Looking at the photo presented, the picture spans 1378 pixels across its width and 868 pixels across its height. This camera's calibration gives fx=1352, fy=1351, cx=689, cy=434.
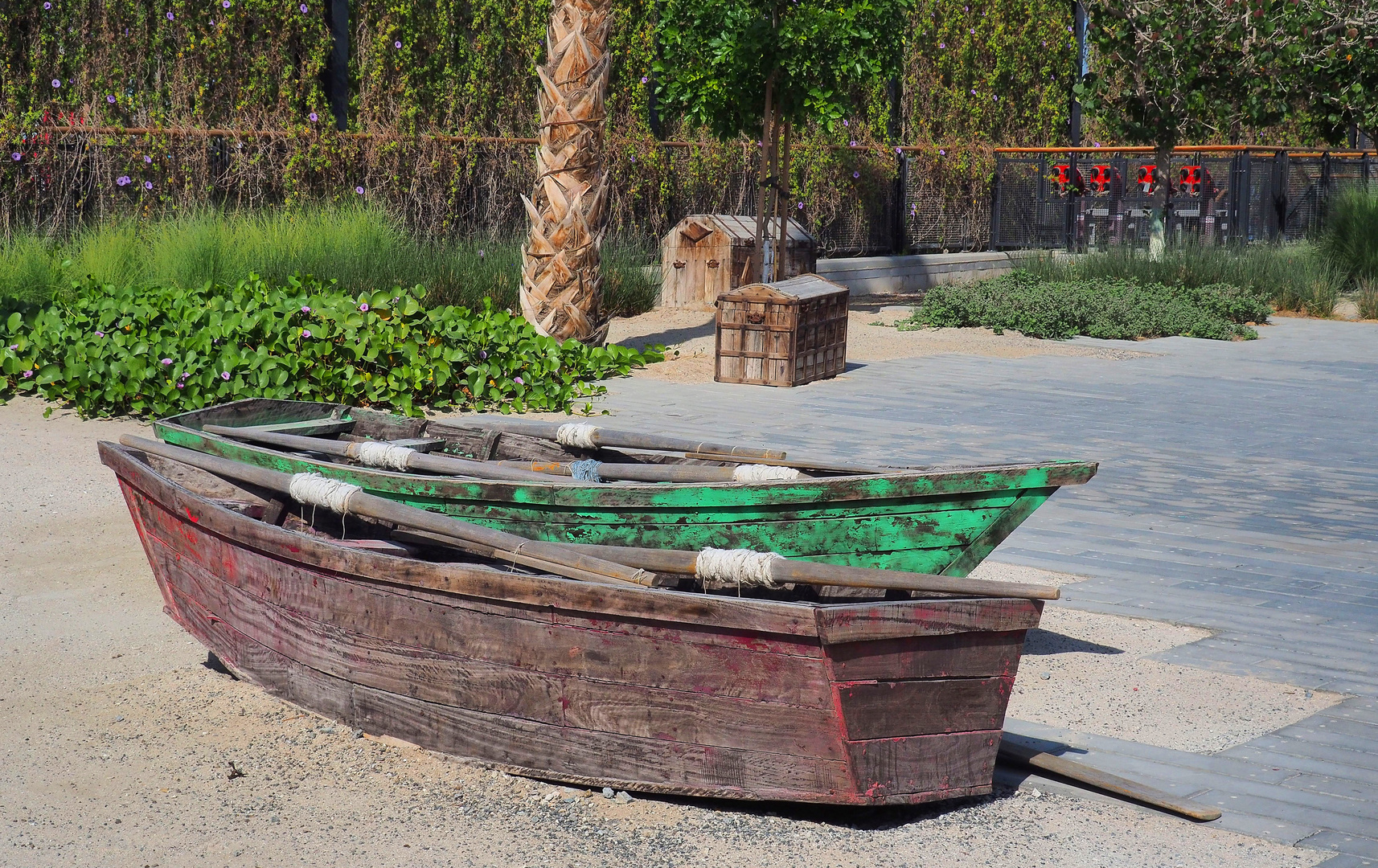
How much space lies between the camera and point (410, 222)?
1588 cm

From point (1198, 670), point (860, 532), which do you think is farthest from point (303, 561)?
point (1198, 670)

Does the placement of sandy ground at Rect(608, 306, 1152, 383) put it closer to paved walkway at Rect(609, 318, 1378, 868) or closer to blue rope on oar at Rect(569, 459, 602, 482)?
paved walkway at Rect(609, 318, 1378, 868)

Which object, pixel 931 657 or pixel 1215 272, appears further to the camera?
pixel 1215 272

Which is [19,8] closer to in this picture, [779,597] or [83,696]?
[83,696]

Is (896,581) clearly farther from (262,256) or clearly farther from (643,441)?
(262,256)

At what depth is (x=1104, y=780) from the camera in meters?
3.80

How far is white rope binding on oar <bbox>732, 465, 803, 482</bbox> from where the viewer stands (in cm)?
477

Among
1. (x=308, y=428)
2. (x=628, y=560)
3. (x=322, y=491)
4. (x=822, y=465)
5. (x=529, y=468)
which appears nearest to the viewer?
(x=628, y=560)

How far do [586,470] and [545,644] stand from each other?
5.35ft

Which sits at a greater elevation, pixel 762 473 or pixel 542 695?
pixel 762 473

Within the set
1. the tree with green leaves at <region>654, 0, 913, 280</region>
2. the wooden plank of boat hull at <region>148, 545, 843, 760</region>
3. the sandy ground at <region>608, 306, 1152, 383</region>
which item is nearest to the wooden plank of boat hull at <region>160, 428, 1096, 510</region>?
the wooden plank of boat hull at <region>148, 545, 843, 760</region>

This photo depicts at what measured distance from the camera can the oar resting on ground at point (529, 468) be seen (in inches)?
196

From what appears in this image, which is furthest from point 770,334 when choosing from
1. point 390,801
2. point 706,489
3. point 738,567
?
point 390,801

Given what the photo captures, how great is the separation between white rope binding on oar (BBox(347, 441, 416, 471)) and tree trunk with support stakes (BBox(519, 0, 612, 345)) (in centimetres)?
620
